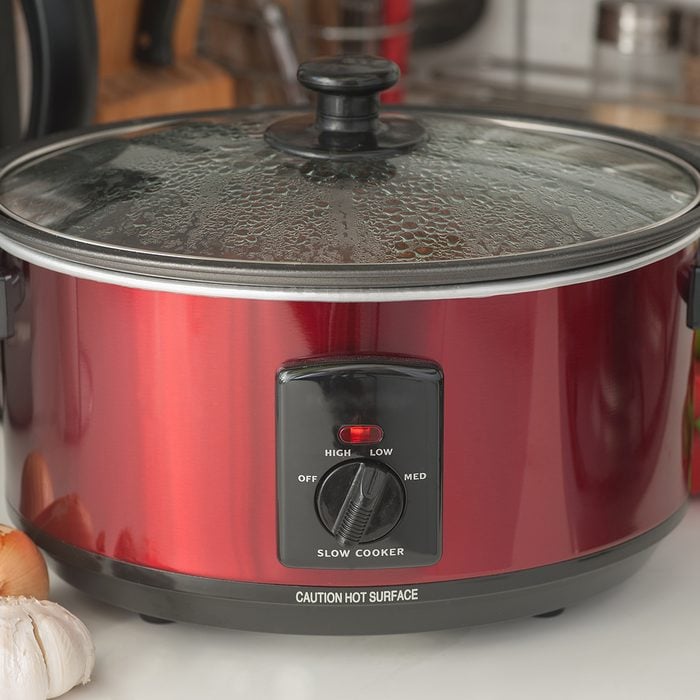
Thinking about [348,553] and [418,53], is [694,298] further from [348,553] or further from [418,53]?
[418,53]

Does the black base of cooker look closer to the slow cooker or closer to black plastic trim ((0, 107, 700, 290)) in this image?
the slow cooker

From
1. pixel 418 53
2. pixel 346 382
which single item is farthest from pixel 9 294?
pixel 418 53

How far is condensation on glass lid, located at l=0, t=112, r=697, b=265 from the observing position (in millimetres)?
808

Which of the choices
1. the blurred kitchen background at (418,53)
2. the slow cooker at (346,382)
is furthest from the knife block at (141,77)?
the slow cooker at (346,382)

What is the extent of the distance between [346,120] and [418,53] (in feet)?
4.63

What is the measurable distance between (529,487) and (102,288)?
0.96ft

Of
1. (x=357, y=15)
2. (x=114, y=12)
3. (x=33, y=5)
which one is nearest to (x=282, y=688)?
(x=33, y=5)

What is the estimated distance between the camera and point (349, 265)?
30.0 inches

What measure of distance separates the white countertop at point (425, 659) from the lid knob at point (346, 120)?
1.11 feet

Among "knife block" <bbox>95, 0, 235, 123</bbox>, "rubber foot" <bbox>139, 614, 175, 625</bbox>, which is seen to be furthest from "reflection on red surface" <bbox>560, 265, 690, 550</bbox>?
"knife block" <bbox>95, 0, 235, 123</bbox>

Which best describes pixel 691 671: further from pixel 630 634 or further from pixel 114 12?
pixel 114 12

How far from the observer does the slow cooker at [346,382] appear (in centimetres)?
79

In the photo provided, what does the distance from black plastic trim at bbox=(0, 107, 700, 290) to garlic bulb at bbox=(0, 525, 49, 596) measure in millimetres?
195

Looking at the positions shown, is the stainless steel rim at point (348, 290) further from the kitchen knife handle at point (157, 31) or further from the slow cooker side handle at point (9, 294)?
the kitchen knife handle at point (157, 31)
